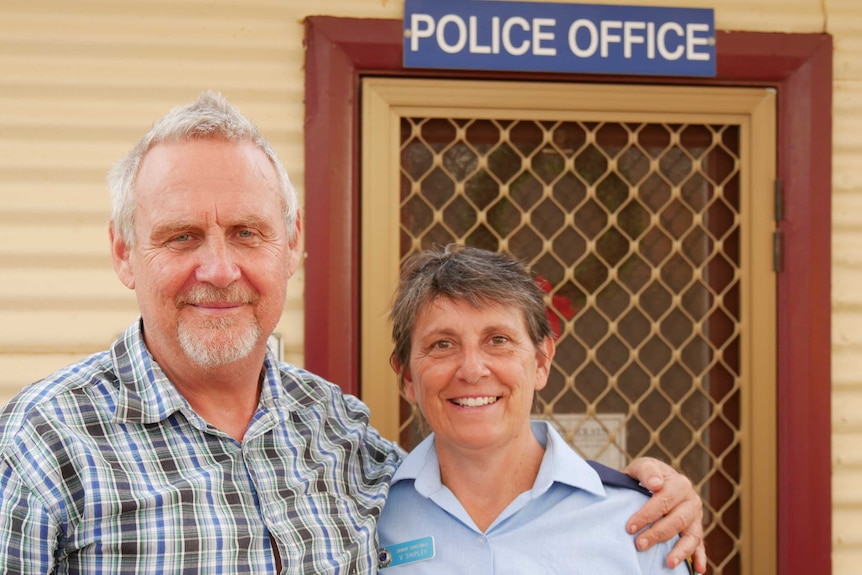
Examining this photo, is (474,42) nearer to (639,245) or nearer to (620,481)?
(639,245)

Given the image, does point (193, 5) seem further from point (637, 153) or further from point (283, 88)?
point (637, 153)

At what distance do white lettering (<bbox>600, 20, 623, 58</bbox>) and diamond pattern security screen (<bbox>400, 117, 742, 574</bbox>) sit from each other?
0.90 feet

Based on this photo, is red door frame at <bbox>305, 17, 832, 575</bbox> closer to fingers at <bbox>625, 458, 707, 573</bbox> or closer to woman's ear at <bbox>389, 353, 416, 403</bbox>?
woman's ear at <bbox>389, 353, 416, 403</bbox>

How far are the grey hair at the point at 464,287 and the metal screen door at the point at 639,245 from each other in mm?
970

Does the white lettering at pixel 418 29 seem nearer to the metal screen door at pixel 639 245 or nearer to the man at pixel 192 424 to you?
the metal screen door at pixel 639 245

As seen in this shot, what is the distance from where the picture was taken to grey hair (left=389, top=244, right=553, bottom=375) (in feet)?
6.95

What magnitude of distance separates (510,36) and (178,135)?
60.2 inches

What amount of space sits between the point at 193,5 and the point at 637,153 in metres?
1.66

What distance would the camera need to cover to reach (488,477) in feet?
7.14

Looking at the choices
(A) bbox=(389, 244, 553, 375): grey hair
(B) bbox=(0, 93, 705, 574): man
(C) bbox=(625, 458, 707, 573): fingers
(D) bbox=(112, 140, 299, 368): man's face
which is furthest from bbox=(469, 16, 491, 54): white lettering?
(C) bbox=(625, 458, 707, 573): fingers

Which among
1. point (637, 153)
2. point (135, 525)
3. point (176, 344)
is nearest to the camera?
point (135, 525)

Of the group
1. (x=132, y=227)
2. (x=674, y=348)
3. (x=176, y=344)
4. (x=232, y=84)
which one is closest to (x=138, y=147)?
(x=132, y=227)

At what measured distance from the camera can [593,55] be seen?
3.16 metres

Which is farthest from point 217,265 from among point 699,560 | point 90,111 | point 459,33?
point 459,33
